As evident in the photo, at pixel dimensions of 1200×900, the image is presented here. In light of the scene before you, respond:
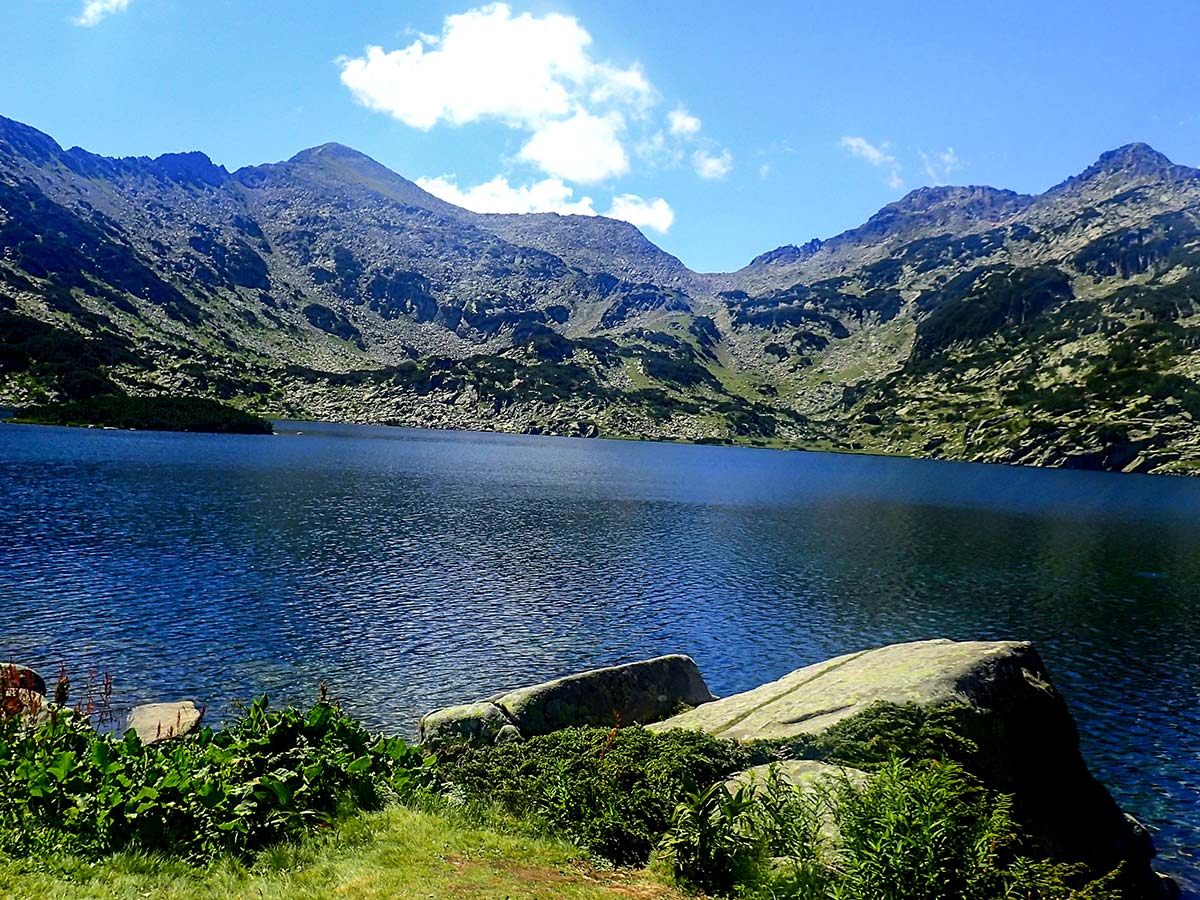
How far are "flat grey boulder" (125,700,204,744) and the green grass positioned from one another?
1384 cm

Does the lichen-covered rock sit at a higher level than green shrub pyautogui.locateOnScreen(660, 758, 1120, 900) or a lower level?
lower

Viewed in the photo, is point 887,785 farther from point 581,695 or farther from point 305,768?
point 581,695

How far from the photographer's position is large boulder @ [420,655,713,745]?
22969mm

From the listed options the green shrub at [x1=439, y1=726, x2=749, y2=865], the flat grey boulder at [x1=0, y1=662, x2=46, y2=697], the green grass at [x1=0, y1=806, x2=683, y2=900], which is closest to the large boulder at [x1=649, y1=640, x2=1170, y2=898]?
the green shrub at [x1=439, y1=726, x2=749, y2=865]

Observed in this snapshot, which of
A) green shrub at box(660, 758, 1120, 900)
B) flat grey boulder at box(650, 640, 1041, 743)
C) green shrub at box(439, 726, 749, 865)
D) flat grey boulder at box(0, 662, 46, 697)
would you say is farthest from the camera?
flat grey boulder at box(0, 662, 46, 697)

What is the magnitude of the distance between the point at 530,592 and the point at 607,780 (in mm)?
39828

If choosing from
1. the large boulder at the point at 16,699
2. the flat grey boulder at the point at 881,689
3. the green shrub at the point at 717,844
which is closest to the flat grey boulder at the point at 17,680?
the large boulder at the point at 16,699

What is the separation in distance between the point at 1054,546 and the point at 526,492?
256 feet

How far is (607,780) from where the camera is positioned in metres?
16.0

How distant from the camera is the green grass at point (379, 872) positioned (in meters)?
10.3

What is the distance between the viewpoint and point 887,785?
11.7m

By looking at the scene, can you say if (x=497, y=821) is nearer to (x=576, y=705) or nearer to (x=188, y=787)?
(x=188, y=787)

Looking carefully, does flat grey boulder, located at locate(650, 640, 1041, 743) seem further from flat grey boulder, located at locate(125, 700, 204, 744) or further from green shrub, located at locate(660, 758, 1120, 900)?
flat grey boulder, located at locate(125, 700, 204, 744)

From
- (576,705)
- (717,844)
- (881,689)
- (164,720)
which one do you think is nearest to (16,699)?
(164,720)
